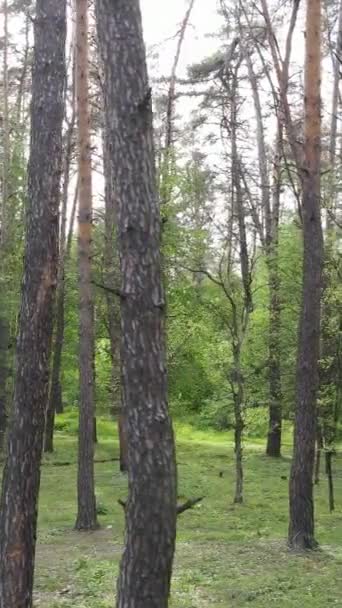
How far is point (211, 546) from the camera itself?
35.3 feet

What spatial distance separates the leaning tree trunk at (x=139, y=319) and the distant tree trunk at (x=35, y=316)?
2313mm


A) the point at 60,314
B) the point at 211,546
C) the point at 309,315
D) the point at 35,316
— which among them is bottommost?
the point at 211,546

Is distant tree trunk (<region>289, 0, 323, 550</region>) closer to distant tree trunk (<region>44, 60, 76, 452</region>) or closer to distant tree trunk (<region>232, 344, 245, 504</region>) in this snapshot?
distant tree trunk (<region>232, 344, 245, 504</region>)

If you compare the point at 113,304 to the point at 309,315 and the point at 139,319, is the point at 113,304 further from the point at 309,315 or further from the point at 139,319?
the point at 139,319

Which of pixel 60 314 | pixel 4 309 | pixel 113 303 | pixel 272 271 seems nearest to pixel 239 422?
pixel 113 303

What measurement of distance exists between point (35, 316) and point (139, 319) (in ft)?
8.03

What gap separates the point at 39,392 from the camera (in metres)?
6.44

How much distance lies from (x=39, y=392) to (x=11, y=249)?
573 inches

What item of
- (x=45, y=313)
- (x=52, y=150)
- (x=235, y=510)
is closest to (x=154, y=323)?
(x=45, y=313)

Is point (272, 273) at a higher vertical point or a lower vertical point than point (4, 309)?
higher

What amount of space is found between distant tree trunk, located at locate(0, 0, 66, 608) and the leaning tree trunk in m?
2.31

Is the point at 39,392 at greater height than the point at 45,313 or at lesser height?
lesser

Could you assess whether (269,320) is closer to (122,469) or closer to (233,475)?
(233,475)

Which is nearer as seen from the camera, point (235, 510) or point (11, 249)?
point (235, 510)
